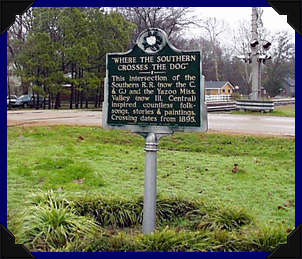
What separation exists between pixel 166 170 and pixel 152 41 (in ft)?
13.0

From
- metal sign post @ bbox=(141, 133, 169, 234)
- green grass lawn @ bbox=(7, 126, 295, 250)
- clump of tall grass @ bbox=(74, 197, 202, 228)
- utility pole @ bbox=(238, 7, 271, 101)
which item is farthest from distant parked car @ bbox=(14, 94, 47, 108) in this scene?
metal sign post @ bbox=(141, 133, 169, 234)

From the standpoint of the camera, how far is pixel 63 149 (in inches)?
408

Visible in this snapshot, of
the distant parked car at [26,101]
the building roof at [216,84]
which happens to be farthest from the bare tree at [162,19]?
the building roof at [216,84]

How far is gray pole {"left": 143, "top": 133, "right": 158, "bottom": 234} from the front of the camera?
213 inches

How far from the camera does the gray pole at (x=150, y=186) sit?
5.41m

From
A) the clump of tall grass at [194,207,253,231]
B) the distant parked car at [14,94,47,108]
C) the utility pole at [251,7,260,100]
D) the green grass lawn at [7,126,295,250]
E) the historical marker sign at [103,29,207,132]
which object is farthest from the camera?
the distant parked car at [14,94,47,108]

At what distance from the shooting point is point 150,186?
5.46 meters

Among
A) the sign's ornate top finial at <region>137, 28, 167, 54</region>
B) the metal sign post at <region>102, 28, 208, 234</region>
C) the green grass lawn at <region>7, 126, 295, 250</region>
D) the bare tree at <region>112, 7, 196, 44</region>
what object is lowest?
the green grass lawn at <region>7, 126, 295, 250</region>

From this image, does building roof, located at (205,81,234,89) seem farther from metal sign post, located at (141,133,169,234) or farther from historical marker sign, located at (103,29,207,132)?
metal sign post, located at (141,133,169,234)

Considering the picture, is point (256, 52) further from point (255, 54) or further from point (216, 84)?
point (216, 84)

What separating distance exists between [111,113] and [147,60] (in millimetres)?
860

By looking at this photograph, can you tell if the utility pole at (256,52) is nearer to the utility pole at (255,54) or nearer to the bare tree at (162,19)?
the utility pole at (255,54)

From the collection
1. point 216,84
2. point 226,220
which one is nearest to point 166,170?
point 226,220

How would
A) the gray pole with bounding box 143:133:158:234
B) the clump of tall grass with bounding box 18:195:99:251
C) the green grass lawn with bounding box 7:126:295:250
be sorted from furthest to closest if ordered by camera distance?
the green grass lawn with bounding box 7:126:295:250 < the gray pole with bounding box 143:133:158:234 < the clump of tall grass with bounding box 18:195:99:251
